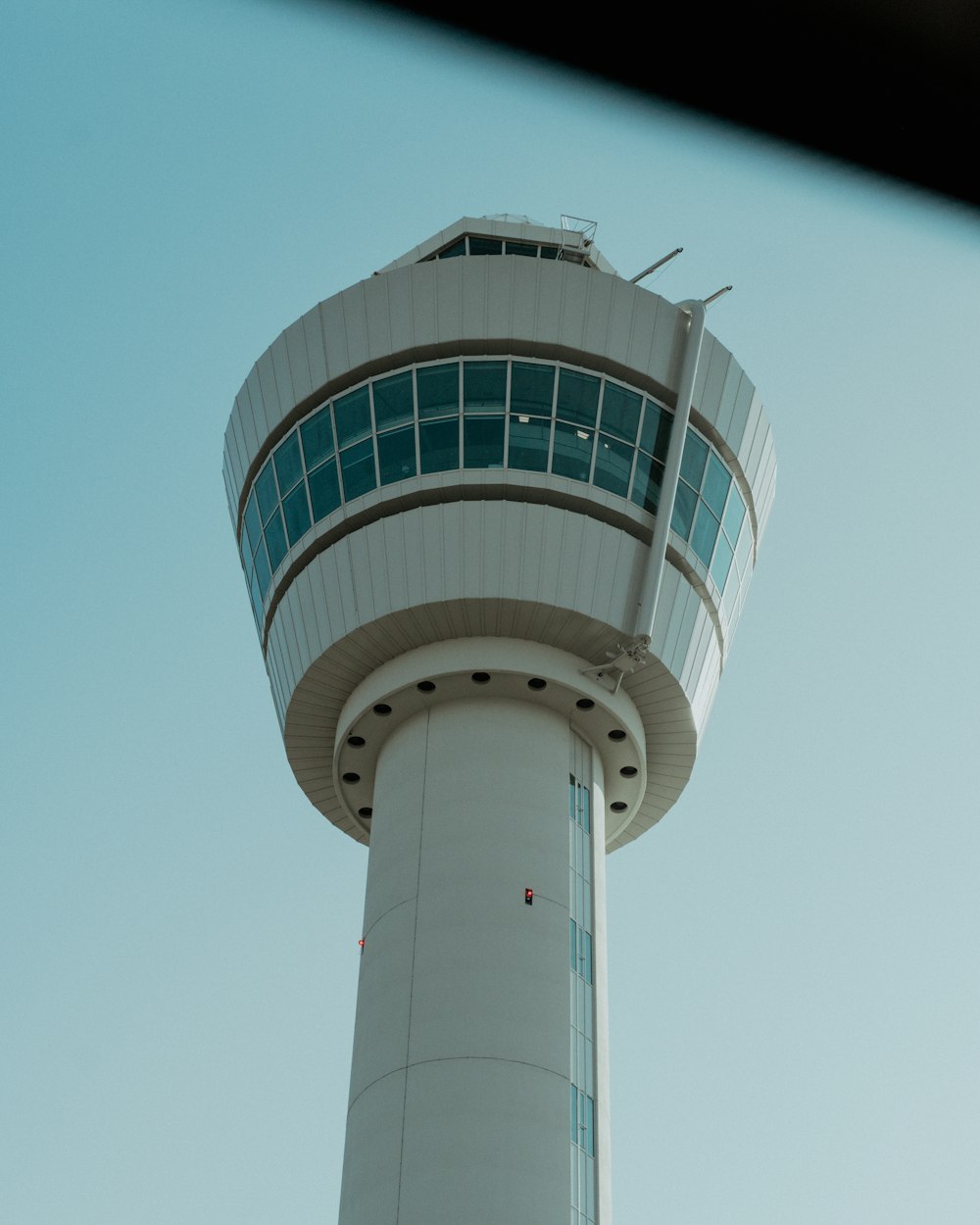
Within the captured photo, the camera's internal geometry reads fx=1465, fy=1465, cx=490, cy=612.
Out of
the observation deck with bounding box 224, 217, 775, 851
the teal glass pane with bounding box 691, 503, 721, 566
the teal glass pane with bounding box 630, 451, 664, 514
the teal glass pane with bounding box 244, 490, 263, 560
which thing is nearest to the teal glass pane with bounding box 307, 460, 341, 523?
the observation deck with bounding box 224, 217, 775, 851

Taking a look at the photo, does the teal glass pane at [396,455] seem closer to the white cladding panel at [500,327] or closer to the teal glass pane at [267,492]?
the white cladding panel at [500,327]

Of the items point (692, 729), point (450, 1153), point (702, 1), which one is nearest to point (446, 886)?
point (450, 1153)

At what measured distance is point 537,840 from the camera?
28672mm

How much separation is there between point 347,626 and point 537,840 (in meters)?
5.80

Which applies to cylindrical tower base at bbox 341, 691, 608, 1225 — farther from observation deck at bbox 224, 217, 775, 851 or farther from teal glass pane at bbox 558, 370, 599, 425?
teal glass pane at bbox 558, 370, 599, 425

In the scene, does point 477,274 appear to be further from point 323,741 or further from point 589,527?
point 323,741

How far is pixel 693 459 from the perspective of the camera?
31.5 m

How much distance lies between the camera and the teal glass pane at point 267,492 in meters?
32.6

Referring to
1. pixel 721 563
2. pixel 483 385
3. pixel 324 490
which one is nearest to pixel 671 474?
pixel 721 563

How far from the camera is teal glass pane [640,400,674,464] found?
31.0 metres

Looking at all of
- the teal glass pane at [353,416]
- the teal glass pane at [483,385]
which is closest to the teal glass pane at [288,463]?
the teal glass pane at [353,416]

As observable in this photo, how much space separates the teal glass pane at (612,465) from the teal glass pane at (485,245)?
8.63m

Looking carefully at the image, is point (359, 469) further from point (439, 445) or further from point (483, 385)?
point (483, 385)

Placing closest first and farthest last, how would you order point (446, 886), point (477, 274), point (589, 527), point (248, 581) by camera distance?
point (446, 886), point (589, 527), point (477, 274), point (248, 581)
